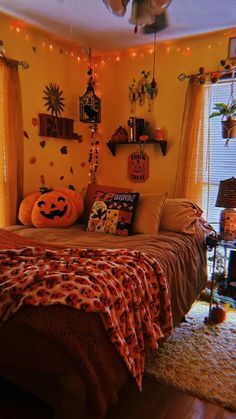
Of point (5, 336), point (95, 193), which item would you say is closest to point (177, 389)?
point (5, 336)

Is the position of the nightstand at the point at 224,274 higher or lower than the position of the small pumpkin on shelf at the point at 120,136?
lower

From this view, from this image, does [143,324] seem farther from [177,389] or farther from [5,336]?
[5,336]

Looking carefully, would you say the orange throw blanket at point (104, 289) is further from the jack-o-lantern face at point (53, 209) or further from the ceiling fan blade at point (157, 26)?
the ceiling fan blade at point (157, 26)

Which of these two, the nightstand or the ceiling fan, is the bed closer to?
the nightstand

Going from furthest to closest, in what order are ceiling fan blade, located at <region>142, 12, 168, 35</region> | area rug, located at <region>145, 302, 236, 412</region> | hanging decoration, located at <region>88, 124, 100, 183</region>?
1. hanging decoration, located at <region>88, 124, 100, 183</region>
2. ceiling fan blade, located at <region>142, 12, 168, 35</region>
3. area rug, located at <region>145, 302, 236, 412</region>

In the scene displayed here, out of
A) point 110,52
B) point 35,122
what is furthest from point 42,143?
point 110,52

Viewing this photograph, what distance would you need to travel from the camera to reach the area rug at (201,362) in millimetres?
1659

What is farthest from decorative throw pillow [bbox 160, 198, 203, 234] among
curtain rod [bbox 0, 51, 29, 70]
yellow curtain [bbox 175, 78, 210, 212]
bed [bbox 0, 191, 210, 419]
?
curtain rod [bbox 0, 51, 29, 70]

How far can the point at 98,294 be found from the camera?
1.22 meters

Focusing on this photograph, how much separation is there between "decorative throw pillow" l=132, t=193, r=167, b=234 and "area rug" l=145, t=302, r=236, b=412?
78 centimetres

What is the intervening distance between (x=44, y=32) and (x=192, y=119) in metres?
1.62

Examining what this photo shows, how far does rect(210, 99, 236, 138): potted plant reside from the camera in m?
2.64

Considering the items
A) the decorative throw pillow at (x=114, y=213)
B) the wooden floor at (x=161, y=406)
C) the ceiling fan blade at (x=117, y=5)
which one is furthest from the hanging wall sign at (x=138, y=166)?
the wooden floor at (x=161, y=406)

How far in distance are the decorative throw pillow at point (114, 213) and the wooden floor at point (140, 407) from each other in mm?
1105
